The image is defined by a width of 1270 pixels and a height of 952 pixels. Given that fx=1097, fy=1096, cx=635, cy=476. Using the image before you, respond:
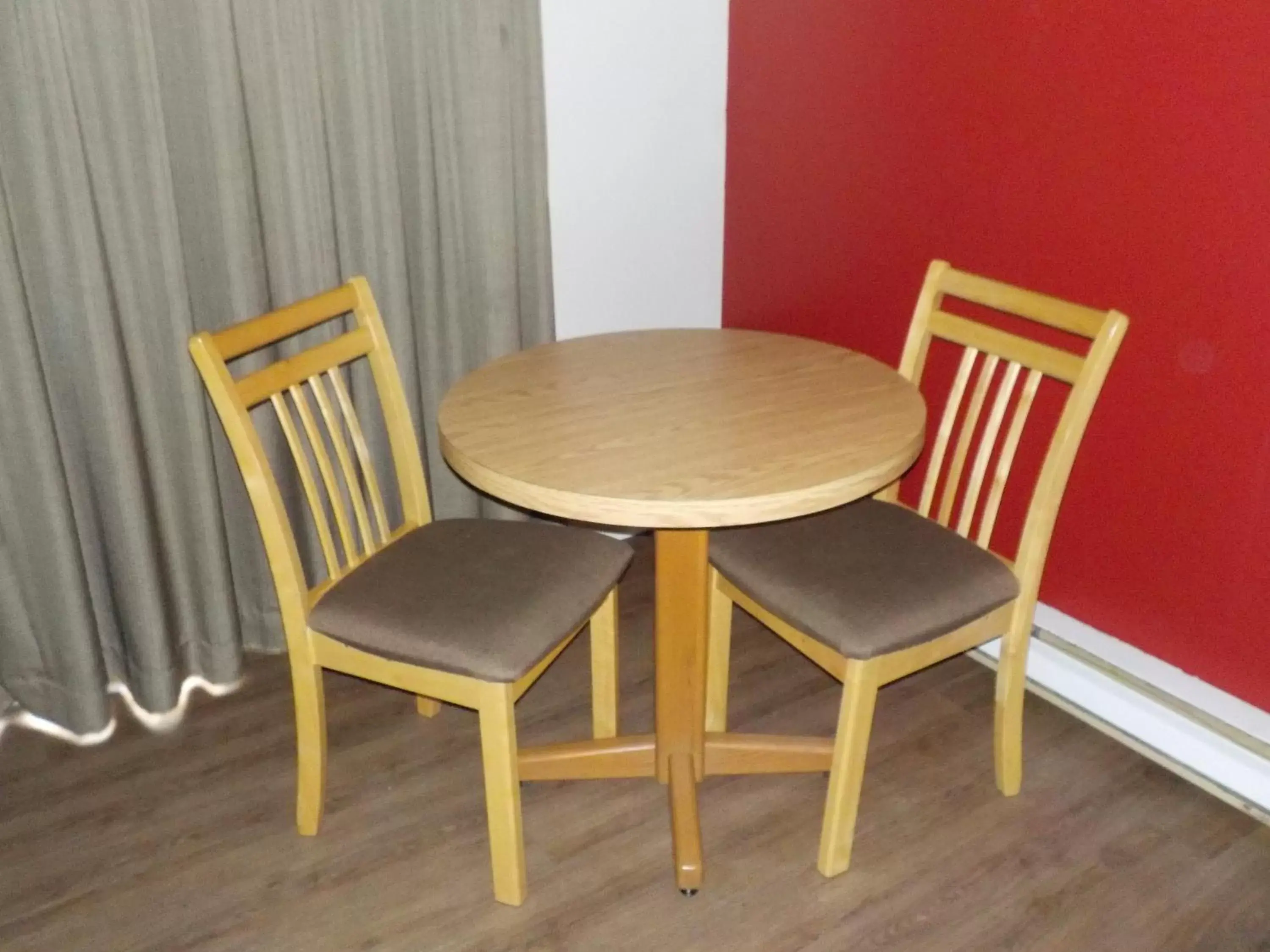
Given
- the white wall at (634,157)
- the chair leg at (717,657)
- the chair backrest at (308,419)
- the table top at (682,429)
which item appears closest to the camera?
the table top at (682,429)

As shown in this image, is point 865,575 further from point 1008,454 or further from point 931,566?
point 1008,454

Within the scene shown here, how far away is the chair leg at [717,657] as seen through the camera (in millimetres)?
2227

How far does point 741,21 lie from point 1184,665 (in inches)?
75.8

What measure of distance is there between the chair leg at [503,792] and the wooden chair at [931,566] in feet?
1.63

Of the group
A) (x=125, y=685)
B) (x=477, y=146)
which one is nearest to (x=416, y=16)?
(x=477, y=146)

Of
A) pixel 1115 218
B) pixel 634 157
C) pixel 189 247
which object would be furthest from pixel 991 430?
pixel 189 247

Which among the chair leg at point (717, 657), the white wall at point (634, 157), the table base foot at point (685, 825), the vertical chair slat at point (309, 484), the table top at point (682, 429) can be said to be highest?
the white wall at point (634, 157)

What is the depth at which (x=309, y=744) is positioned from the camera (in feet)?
6.57

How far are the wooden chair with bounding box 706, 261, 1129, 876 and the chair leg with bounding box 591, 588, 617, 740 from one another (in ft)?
0.76

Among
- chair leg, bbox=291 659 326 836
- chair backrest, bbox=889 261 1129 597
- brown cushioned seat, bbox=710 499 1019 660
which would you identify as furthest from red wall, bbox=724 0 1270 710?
chair leg, bbox=291 659 326 836

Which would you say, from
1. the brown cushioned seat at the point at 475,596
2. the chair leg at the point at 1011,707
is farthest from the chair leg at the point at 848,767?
the brown cushioned seat at the point at 475,596

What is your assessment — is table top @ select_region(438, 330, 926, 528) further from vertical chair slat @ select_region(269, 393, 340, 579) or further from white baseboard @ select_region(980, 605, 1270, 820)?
white baseboard @ select_region(980, 605, 1270, 820)

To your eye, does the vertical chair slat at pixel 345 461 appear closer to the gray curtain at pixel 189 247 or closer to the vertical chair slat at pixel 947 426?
the gray curtain at pixel 189 247

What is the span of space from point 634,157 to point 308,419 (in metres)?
1.32
